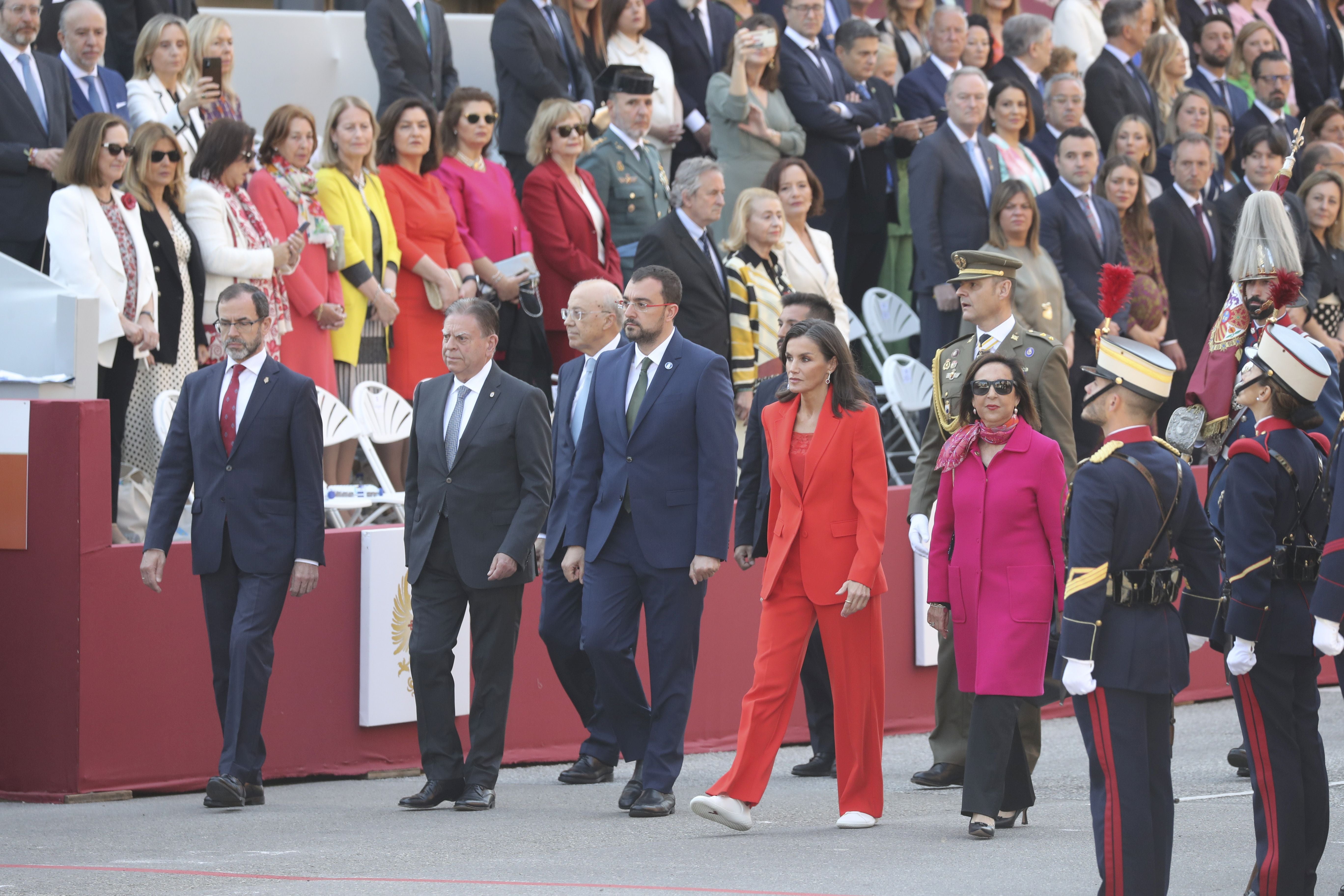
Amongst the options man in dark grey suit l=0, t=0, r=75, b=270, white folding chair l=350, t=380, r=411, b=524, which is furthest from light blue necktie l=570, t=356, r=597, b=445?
man in dark grey suit l=0, t=0, r=75, b=270

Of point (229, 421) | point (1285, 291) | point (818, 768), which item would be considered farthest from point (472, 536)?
point (1285, 291)

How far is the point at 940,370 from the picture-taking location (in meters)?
7.80

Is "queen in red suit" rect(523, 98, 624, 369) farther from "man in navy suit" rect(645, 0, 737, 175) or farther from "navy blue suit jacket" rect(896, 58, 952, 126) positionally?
"navy blue suit jacket" rect(896, 58, 952, 126)

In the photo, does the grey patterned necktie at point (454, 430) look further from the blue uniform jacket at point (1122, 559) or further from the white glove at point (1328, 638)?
the white glove at point (1328, 638)

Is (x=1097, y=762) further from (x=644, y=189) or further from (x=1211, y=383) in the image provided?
(x=644, y=189)

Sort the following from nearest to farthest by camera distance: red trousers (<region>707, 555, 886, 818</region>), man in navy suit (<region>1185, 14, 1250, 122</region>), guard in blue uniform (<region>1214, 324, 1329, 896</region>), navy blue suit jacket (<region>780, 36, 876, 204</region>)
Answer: guard in blue uniform (<region>1214, 324, 1329, 896</region>)
red trousers (<region>707, 555, 886, 818</region>)
navy blue suit jacket (<region>780, 36, 876, 204</region>)
man in navy suit (<region>1185, 14, 1250, 122</region>)

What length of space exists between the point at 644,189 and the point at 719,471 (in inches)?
169

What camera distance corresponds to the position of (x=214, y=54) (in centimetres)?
996

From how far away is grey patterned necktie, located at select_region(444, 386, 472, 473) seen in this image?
24.8 ft

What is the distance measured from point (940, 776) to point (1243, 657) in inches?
102

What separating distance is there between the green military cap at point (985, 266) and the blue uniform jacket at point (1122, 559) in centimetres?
220

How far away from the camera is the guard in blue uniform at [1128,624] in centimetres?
519

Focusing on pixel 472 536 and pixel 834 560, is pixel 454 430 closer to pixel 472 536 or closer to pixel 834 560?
pixel 472 536

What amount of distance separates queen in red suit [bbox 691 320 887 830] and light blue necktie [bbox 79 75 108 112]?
183 inches
